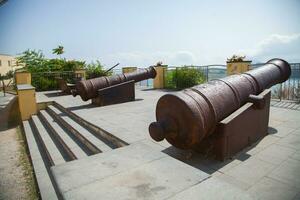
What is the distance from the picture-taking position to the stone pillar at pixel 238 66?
9305mm

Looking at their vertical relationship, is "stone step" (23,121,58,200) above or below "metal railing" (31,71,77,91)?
below

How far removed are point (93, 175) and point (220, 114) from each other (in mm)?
2066

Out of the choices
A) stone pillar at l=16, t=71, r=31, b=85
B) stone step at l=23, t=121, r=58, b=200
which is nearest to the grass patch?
stone step at l=23, t=121, r=58, b=200

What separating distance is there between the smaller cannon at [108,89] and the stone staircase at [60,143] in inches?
38.3

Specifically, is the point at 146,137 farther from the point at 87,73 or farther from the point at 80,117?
the point at 87,73

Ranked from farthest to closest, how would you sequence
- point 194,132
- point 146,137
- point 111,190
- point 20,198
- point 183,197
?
1. point 146,137
2. point 20,198
3. point 194,132
4. point 111,190
5. point 183,197

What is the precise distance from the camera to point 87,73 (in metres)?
16.2

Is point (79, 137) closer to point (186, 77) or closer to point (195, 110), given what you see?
point (195, 110)

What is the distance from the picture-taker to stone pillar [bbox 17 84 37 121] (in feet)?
29.0

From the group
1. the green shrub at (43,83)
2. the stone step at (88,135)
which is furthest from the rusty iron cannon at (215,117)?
the green shrub at (43,83)

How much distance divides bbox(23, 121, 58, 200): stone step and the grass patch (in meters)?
0.16

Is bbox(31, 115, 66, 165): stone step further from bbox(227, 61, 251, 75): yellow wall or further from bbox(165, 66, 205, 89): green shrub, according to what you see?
bbox(165, 66, 205, 89): green shrub

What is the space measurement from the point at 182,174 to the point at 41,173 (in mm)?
3173

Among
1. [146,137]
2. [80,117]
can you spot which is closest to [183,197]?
[146,137]
